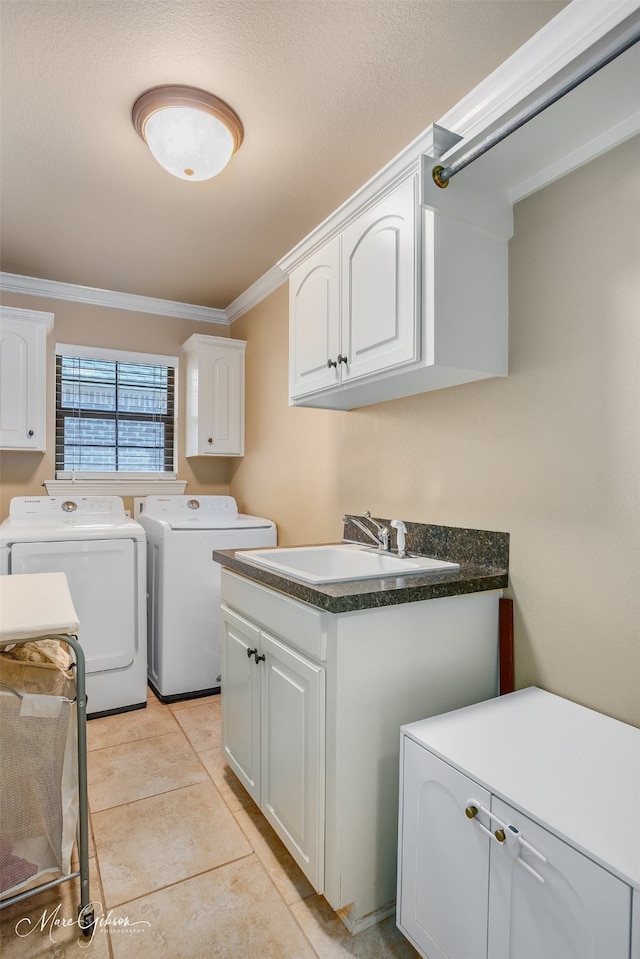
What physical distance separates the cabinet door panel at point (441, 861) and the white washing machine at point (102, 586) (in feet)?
6.33

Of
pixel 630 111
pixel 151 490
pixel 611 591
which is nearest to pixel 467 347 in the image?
pixel 630 111

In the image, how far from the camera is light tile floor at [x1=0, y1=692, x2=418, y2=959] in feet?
4.55

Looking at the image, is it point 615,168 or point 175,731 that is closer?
point 615,168

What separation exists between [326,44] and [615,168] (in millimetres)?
906

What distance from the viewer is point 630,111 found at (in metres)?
1.36

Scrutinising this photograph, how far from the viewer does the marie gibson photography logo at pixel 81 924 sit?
1424mm

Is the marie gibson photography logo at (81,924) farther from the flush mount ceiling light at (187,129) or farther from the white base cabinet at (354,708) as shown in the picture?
the flush mount ceiling light at (187,129)

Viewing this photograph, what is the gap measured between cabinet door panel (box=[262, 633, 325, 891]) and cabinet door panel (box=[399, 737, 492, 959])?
0.25 m

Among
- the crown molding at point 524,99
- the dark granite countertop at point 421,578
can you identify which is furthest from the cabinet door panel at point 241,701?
the crown molding at point 524,99

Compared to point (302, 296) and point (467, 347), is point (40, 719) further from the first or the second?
point (302, 296)

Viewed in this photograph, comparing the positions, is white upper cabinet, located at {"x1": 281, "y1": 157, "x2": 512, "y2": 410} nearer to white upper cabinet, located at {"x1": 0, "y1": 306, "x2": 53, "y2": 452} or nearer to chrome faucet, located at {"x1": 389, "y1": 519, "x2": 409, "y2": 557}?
chrome faucet, located at {"x1": 389, "y1": 519, "x2": 409, "y2": 557}

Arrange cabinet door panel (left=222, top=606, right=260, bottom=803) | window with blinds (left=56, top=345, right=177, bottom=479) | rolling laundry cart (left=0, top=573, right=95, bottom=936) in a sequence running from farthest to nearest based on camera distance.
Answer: window with blinds (left=56, top=345, right=177, bottom=479) → cabinet door panel (left=222, top=606, right=260, bottom=803) → rolling laundry cart (left=0, top=573, right=95, bottom=936)

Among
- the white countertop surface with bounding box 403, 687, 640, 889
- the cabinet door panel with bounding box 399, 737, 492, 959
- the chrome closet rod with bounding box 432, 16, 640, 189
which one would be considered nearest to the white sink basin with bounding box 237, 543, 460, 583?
the white countertop surface with bounding box 403, 687, 640, 889

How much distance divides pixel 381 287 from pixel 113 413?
2703 millimetres
